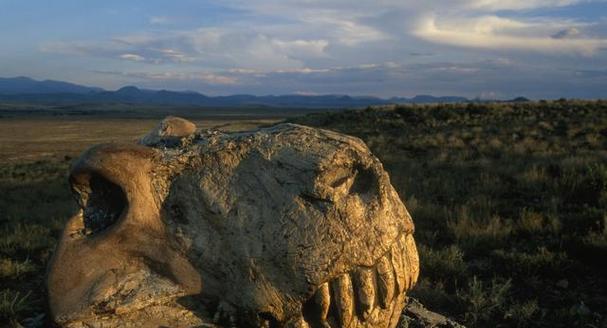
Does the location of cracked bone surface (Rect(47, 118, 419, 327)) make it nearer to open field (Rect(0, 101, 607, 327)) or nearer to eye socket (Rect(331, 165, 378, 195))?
eye socket (Rect(331, 165, 378, 195))

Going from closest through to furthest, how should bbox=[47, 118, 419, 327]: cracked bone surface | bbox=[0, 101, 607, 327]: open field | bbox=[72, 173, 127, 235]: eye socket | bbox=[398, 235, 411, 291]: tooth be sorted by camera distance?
bbox=[47, 118, 419, 327]: cracked bone surface
bbox=[72, 173, 127, 235]: eye socket
bbox=[398, 235, 411, 291]: tooth
bbox=[0, 101, 607, 327]: open field

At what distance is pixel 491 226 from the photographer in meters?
8.64

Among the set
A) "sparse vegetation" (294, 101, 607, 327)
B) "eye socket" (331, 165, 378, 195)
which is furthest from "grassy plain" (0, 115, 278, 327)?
"sparse vegetation" (294, 101, 607, 327)

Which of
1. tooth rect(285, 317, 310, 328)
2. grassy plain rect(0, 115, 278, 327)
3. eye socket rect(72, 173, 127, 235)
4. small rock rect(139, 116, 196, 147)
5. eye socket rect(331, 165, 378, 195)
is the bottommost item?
grassy plain rect(0, 115, 278, 327)

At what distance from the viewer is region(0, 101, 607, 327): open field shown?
6102 mm

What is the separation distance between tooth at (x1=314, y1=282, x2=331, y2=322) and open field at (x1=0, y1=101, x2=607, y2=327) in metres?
1.76

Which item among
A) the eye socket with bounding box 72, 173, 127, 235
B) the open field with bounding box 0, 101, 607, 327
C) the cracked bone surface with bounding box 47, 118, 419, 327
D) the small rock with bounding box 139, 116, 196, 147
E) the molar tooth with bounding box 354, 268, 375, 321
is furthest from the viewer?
the open field with bounding box 0, 101, 607, 327

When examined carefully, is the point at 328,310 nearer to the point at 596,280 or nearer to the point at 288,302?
the point at 288,302

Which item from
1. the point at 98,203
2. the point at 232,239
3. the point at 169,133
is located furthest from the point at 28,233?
the point at 232,239

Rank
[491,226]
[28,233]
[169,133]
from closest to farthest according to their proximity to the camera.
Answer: [169,133] → [491,226] → [28,233]

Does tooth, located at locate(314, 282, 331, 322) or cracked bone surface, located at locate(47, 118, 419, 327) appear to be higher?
cracked bone surface, located at locate(47, 118, 419, 327)

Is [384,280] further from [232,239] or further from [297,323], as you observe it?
[232,239]

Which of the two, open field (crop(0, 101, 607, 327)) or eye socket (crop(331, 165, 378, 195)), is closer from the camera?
eye socket (crop(331, 165, 378, 195))

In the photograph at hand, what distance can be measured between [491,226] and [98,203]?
6.51m
